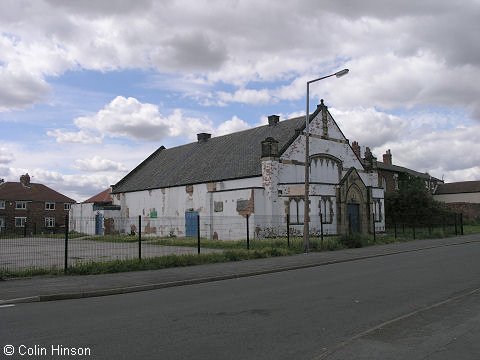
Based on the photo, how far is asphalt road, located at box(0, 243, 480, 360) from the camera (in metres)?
6.23

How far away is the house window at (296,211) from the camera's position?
3244 cm

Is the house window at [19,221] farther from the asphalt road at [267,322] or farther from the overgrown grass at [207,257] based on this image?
the asphalt road at [267,322]

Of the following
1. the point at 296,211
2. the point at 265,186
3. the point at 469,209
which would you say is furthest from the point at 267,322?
the point at 469,209

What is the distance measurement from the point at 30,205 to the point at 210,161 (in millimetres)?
43308

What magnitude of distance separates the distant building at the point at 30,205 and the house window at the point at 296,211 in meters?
44.8

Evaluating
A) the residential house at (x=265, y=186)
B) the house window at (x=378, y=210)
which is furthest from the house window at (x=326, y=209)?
the house window at (x=378, y=210)

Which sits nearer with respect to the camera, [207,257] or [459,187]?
[207,257]

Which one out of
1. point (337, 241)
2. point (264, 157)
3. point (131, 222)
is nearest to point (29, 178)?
point (131, 222)

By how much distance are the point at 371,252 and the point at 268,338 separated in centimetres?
1834

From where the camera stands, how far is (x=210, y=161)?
40031 millimetres

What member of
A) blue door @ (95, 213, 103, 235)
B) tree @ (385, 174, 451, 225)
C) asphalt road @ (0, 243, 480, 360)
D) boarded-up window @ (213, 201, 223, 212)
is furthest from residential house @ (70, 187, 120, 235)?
asphalt road @ (0, 243, 480, 360)

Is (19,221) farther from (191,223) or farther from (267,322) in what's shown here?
(267,322)

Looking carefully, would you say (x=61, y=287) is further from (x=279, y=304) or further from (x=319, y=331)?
(x=319, y=331)

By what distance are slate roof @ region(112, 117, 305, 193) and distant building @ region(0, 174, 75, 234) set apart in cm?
2529
